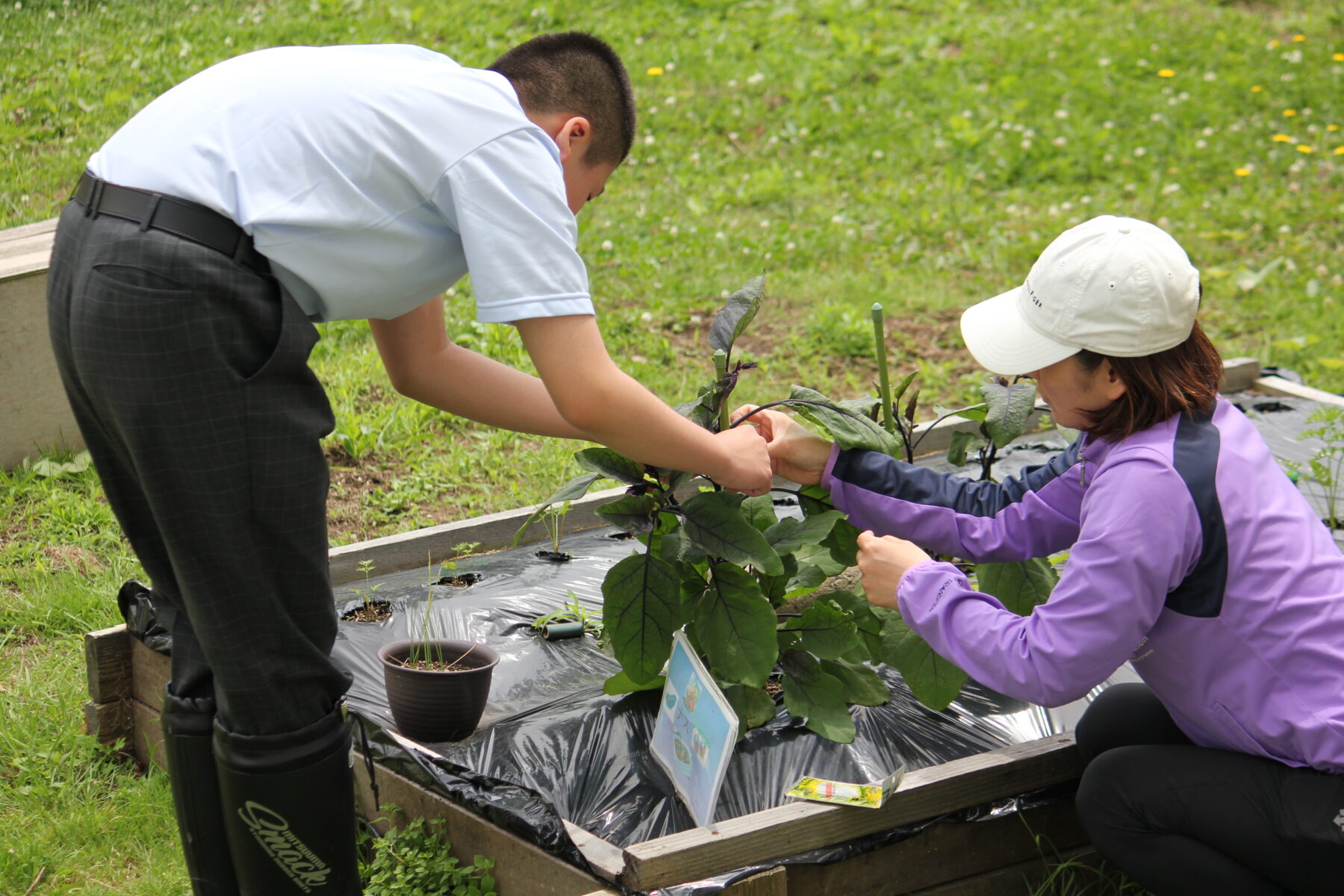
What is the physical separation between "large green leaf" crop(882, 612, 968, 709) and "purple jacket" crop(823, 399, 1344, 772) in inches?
11.3

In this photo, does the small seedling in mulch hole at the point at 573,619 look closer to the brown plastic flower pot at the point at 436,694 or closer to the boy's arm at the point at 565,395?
the brown plastic flower pot at the point at 436,694

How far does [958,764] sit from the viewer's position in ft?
6.44

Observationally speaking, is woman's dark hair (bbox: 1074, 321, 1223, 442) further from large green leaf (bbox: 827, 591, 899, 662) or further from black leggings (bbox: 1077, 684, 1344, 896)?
large green leaf (bbox: 827, 591, 899, 662)

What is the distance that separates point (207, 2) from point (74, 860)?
601 centimetres

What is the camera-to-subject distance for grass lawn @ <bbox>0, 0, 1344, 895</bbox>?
10.5 ft

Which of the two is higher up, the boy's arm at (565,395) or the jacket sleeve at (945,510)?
the boy's arm at (565,395)

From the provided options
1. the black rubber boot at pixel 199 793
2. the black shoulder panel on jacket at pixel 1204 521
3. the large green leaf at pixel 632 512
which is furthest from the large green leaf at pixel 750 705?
the black rubber boot at pixel 199 793

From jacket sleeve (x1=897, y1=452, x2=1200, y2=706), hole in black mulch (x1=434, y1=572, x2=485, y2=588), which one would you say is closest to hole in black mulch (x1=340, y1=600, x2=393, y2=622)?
hole in black mulch (x1=434, y1=572, x2=485, y2=588)

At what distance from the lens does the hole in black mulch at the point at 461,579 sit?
282 cm

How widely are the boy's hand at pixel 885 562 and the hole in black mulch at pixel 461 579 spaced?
1132 millimetres

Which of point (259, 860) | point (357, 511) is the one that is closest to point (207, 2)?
point (357, 511)

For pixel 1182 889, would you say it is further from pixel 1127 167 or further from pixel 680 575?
pixel 1127 167

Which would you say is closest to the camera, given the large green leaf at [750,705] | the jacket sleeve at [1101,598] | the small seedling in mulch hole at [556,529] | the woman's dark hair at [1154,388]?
the jacket sleeve at [1101,598]

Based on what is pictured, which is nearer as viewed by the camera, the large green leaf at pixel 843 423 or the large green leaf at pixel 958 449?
the large green leaf at pixel 843 423
